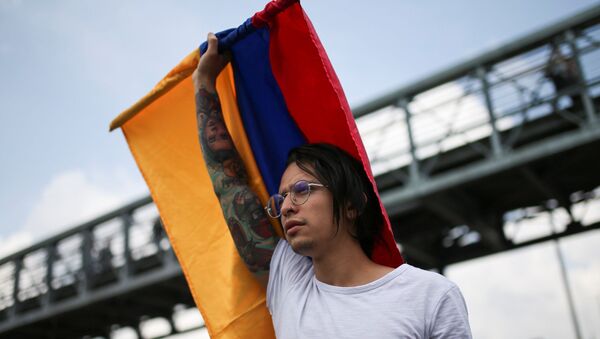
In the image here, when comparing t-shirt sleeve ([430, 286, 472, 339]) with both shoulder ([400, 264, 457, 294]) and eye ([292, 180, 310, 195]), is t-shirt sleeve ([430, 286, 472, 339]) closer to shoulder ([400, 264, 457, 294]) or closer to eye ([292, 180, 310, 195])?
shoulder ([400, 264, 457, 294])

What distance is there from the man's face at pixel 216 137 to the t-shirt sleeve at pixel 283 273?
1.70 ft

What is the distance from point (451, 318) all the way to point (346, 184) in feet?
2.00

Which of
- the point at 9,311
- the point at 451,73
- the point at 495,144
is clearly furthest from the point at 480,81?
the point at 9,311

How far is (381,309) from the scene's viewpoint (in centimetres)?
181

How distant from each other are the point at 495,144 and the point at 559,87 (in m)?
1.49

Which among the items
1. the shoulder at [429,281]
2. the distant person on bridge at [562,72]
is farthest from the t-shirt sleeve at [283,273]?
the distant person on bridge at [562,72]

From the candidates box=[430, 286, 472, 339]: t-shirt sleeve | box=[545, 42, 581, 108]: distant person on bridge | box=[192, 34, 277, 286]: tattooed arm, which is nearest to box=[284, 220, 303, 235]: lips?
box=[192, 34, 277, 286]: tattooed arm

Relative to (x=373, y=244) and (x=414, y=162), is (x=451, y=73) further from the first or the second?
(x=373, y=244)

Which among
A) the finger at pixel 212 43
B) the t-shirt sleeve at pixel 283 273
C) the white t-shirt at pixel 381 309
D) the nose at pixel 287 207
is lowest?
the white t-shirt at pixel 381 309

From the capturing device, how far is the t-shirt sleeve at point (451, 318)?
1719 mm

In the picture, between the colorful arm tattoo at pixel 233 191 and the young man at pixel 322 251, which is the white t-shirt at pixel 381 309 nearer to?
the young man at pixel 322 251

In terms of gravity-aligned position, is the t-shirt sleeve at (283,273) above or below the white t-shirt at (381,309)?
above

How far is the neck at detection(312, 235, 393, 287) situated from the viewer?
79.2 inches

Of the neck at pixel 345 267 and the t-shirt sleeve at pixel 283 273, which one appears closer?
the neck at pixel 345 267
